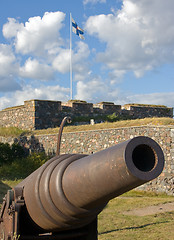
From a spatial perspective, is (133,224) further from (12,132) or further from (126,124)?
(12,132)

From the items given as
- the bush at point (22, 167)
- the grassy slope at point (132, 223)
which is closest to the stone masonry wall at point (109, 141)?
the bush at point (22, 167)

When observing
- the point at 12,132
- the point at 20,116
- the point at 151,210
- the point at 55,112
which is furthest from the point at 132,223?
the point at 20,116

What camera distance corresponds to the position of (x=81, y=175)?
2.81 metres

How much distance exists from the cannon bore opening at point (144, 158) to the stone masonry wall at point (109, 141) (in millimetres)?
10457

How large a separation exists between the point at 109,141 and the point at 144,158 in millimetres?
12389

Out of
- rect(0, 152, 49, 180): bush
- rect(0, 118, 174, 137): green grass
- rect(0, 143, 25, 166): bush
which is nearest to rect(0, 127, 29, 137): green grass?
rect(0, 118, 174, 137): green grass

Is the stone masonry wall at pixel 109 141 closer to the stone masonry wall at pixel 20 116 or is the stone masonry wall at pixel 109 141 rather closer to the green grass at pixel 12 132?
the green grass at pixel 12 132

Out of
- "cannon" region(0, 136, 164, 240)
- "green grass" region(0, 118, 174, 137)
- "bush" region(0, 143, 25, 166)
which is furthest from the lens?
"bush" region(0, 143, 25, 166)

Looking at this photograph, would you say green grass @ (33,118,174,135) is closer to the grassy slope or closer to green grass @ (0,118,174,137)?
green grass @ (0,118,174,137)

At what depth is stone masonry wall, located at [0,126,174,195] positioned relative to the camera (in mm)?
12531

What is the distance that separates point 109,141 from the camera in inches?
582

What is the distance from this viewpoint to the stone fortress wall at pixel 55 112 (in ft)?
64.5

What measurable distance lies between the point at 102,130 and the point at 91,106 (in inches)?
248

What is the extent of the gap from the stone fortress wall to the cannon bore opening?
17.3 m
